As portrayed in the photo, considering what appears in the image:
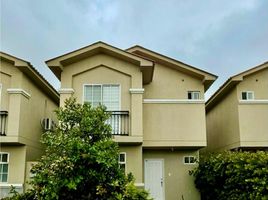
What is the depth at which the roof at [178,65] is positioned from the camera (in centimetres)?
1791

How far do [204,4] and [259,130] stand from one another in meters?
6.99

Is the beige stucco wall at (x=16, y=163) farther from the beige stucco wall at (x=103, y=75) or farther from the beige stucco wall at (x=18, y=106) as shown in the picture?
the beige stucco wall at (x=103, y=75)

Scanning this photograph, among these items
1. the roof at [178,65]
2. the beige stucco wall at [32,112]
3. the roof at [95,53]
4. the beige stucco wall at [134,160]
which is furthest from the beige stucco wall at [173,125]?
the beige stucco wall at [32,112]

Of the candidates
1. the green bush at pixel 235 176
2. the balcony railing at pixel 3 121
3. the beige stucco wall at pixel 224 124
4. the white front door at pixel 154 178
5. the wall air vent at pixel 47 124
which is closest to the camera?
the green bush at pixel 235 176

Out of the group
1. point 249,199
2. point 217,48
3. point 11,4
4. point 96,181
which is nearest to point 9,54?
point 11,4

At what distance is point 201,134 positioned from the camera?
677 inches

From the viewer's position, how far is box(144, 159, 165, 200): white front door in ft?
57.9

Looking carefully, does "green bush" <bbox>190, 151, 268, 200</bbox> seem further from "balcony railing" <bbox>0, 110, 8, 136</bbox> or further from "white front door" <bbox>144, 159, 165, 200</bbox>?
"balcony railing" <bbox>0, 110, 8, 136</bbox>

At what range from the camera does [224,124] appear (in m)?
20.5

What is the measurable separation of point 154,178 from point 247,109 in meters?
6.00

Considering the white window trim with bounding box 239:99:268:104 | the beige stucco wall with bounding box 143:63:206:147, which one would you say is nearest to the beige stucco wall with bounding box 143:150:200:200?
the beige stucco wall with bounding box 143:63:206:147

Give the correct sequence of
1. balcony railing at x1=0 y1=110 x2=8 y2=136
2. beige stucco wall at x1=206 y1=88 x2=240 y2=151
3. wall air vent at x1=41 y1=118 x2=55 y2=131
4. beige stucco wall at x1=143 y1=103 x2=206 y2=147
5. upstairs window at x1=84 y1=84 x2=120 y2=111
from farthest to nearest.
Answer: wall air vent at x1=41 y1=118 x2=55 y2=131, beige stucco wall at x1=206 y1=88 x2=240 y2=151, beige stucco wall at x1=143 y1=103 x2=206 y2=147, upstairs window at x1=84 y1=84 x2=120 y2=111, balcony railing at x1=0 y1=110 x2=8 y2=136

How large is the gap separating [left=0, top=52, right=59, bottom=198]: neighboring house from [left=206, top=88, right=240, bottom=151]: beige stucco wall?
1045cm

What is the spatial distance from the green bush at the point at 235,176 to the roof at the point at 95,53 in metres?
5.31
